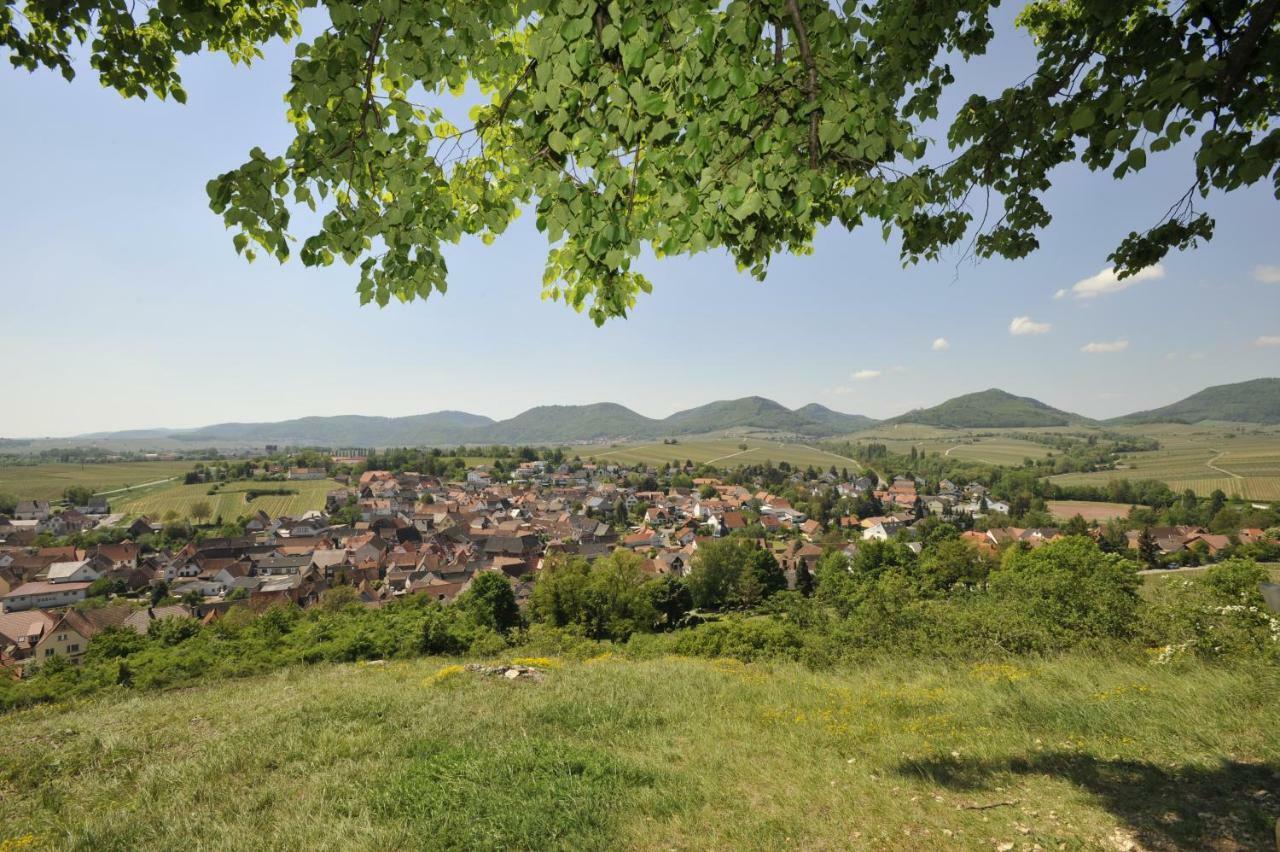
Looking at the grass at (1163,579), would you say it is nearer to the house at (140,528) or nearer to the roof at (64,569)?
the roof at (64,569)

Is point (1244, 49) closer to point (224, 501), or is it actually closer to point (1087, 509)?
point (1087, 509)

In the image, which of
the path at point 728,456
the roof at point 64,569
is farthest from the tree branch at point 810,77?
the path at point 728,456

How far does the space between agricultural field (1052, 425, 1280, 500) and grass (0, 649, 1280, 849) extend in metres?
102

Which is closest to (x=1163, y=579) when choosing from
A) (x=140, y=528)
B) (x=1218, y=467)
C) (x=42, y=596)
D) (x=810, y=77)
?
(x=810, y=77)

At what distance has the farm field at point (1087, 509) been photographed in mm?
70812

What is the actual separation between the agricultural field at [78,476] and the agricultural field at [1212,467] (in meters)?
200

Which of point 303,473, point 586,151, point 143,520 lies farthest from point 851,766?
point 303,473

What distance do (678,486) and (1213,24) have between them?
382ft

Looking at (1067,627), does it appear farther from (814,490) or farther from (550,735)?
(814,490)

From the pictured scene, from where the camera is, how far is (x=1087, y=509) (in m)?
77.6

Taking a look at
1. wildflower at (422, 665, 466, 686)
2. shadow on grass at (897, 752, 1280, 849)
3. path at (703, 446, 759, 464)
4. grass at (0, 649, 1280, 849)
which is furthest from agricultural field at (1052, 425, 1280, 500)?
wildflower at (422, 665, 466, 686)

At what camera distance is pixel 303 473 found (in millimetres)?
127062

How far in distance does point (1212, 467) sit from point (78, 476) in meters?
246

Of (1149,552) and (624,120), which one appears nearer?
(624,120)
